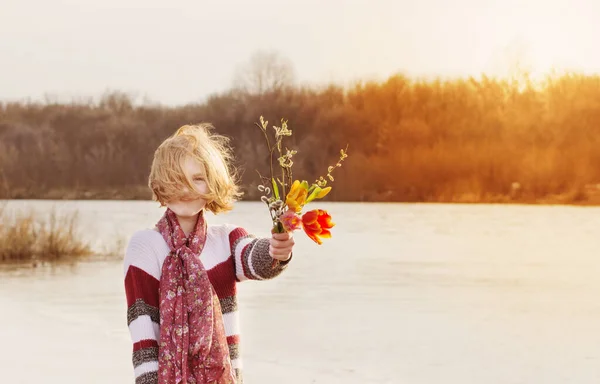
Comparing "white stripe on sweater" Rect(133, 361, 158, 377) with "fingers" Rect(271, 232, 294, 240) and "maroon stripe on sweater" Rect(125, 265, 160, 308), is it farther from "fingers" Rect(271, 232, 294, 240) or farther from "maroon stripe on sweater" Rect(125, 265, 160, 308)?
"fingers" Rect(271, 232, 294, 240)

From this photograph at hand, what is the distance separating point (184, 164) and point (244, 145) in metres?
30.7

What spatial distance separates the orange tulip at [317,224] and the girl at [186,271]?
0.76 feet

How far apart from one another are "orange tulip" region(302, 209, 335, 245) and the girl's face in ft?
1.32

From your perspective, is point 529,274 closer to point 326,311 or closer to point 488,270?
point 488,270

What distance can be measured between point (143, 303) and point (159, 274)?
9cm

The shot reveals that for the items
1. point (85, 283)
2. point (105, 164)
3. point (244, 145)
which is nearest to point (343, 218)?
point (244, 145)

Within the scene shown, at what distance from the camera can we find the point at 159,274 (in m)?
2.69

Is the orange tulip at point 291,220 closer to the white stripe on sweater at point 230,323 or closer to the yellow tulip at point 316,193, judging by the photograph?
the yellow tulip at point 316,193

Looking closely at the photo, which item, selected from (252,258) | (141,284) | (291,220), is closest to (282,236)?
(291,220)

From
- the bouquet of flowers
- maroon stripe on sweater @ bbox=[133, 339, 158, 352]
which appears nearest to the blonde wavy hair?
the bouquet of flowers

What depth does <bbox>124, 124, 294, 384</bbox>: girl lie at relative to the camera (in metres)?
2.62

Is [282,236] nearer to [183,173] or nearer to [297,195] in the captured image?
[297,195]

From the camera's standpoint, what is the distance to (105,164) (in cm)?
3662

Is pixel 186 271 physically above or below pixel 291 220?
below
